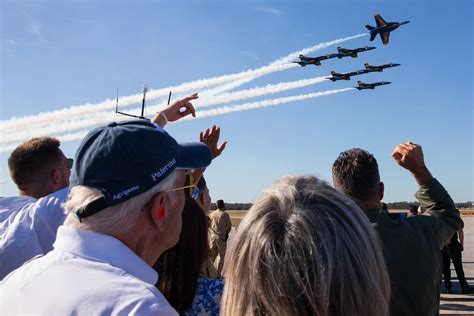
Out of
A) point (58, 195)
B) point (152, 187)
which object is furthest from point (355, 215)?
point (58, 195)

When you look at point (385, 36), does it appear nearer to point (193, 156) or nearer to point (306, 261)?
point (193, 156)

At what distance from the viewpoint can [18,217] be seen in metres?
3.45

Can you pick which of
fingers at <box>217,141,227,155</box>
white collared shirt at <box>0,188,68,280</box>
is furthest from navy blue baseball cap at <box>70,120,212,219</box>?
fingers at <box>217,141,227,155</box>

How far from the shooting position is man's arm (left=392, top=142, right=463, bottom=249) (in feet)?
10.6

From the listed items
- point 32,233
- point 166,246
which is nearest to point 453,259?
point 32,233

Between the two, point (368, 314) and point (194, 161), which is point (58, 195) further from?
point (368, 314)

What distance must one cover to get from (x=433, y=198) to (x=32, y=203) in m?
2.93

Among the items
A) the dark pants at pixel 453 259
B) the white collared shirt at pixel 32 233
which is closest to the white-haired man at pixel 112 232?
the white collared shirt at pixel 32 233

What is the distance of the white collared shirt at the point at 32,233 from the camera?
3.29 m

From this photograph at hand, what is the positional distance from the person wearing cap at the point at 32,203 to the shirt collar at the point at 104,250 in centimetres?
171

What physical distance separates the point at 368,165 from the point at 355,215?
1.78 meters

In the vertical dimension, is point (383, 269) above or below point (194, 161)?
below

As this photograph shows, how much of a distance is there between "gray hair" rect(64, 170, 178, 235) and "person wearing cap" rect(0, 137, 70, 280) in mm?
1613

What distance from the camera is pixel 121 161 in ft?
5.88
